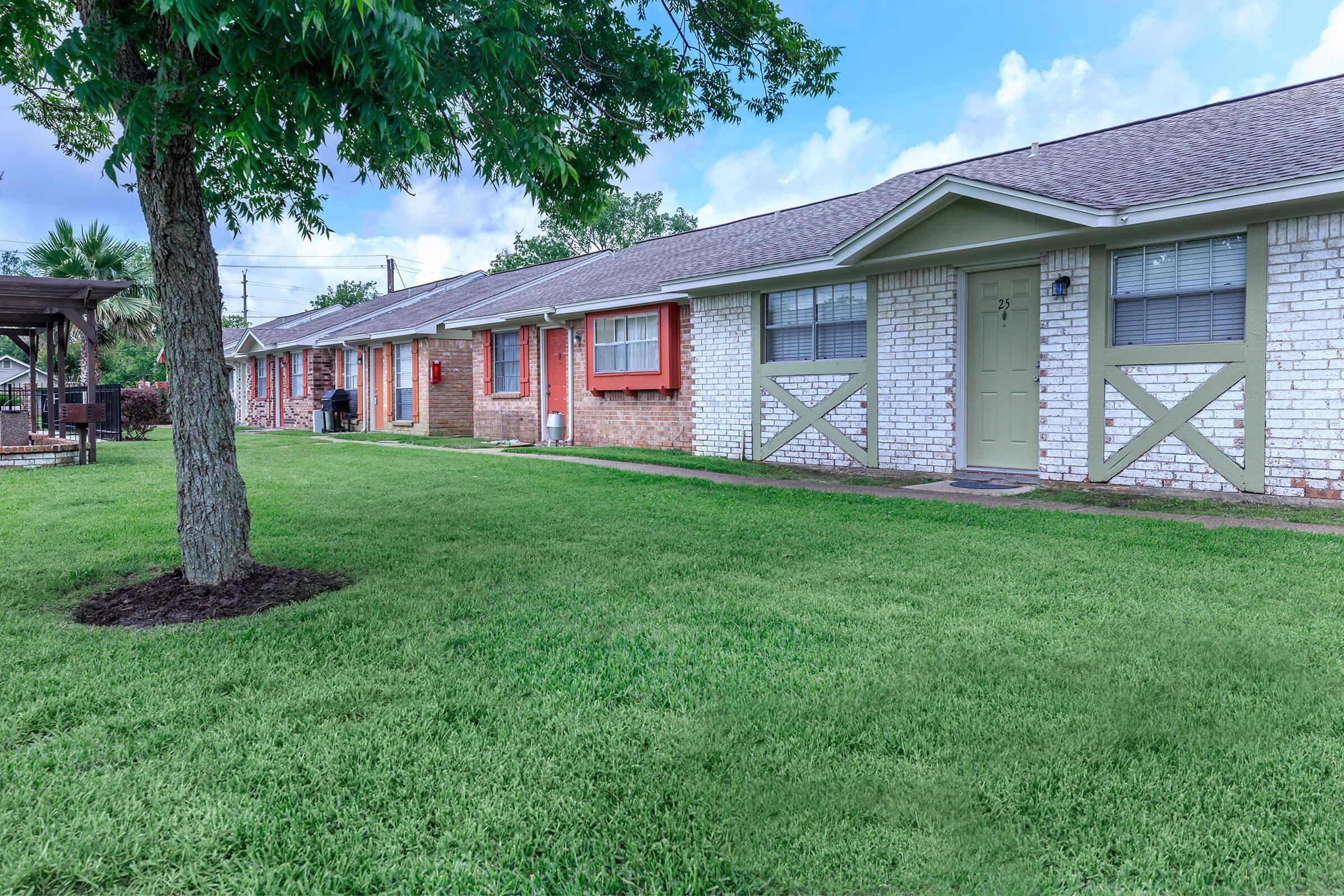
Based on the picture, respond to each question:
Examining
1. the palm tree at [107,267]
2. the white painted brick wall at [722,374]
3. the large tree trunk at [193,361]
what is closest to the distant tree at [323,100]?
the large tree trunk at [193,361]

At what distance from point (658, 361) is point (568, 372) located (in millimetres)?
2827

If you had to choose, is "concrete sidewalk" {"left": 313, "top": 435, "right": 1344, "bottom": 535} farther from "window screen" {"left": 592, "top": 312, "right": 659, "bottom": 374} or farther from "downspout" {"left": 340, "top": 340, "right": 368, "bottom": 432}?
"downspout" {"left": 340, "top": 340, "right": 368, "bottom": 432}

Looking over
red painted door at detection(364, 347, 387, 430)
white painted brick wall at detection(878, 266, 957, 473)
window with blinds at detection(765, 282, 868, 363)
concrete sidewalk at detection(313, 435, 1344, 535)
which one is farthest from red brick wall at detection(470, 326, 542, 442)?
white painted brick wall at detection(878, 266, 957, 473)

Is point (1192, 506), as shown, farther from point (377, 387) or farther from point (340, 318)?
point (340, 318)

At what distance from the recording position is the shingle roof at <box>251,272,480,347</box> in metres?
28.0

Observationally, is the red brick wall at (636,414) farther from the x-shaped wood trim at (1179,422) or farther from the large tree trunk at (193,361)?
the large tree trunk at (193,361)

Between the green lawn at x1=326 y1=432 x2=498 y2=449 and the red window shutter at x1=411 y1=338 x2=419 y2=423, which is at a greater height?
the red window shutter at x1=411 y1=338 x2=419 y2=423

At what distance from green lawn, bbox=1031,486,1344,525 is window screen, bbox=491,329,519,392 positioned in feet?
39.7

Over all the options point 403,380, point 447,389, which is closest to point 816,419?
point 447,389


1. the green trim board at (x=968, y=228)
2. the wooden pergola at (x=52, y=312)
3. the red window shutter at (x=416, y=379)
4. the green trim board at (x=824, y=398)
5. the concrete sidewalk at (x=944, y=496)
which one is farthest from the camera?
the red window shutter at (x=416, y=379)

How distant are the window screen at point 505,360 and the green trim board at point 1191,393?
1212 centimetres

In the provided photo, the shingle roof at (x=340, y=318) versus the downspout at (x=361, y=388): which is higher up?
the shingle roof at (x=340, y=318)

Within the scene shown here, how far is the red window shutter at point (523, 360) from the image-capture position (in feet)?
56.2

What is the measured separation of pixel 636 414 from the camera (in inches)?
581
